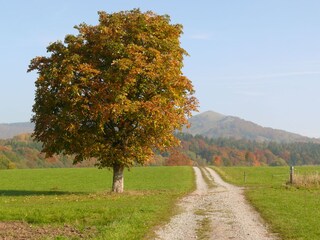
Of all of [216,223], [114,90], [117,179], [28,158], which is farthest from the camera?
[28,158]

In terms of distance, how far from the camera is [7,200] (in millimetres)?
32625

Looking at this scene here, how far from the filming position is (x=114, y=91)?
1235 inches

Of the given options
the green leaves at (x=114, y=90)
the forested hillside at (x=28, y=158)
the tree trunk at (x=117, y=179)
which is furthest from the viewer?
the forested hillside at (x=28, y=158)

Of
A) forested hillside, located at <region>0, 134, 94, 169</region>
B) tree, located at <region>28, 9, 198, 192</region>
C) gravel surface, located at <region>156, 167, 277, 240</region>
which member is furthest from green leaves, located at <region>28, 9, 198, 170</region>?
forested hillside, located at <region>0, 134, 94, 169</region>

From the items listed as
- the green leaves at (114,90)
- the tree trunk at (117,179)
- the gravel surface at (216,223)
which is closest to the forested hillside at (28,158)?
the tree trunk at (117,179)

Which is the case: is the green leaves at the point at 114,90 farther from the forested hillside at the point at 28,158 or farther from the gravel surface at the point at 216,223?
the forested hillside at the point at 28,158

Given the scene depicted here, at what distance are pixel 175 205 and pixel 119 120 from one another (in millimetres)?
9371

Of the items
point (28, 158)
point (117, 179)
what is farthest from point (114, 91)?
point (28, 158)

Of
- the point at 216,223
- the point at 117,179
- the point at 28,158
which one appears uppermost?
the point at 117,179

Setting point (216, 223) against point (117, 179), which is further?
point (117, 179)

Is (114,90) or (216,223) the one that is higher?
(114,90)

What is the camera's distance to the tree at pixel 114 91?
3164cm

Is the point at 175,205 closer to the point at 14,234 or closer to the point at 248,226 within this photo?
the point at 248,226

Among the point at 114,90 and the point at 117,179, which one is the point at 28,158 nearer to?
the point at 117,179
